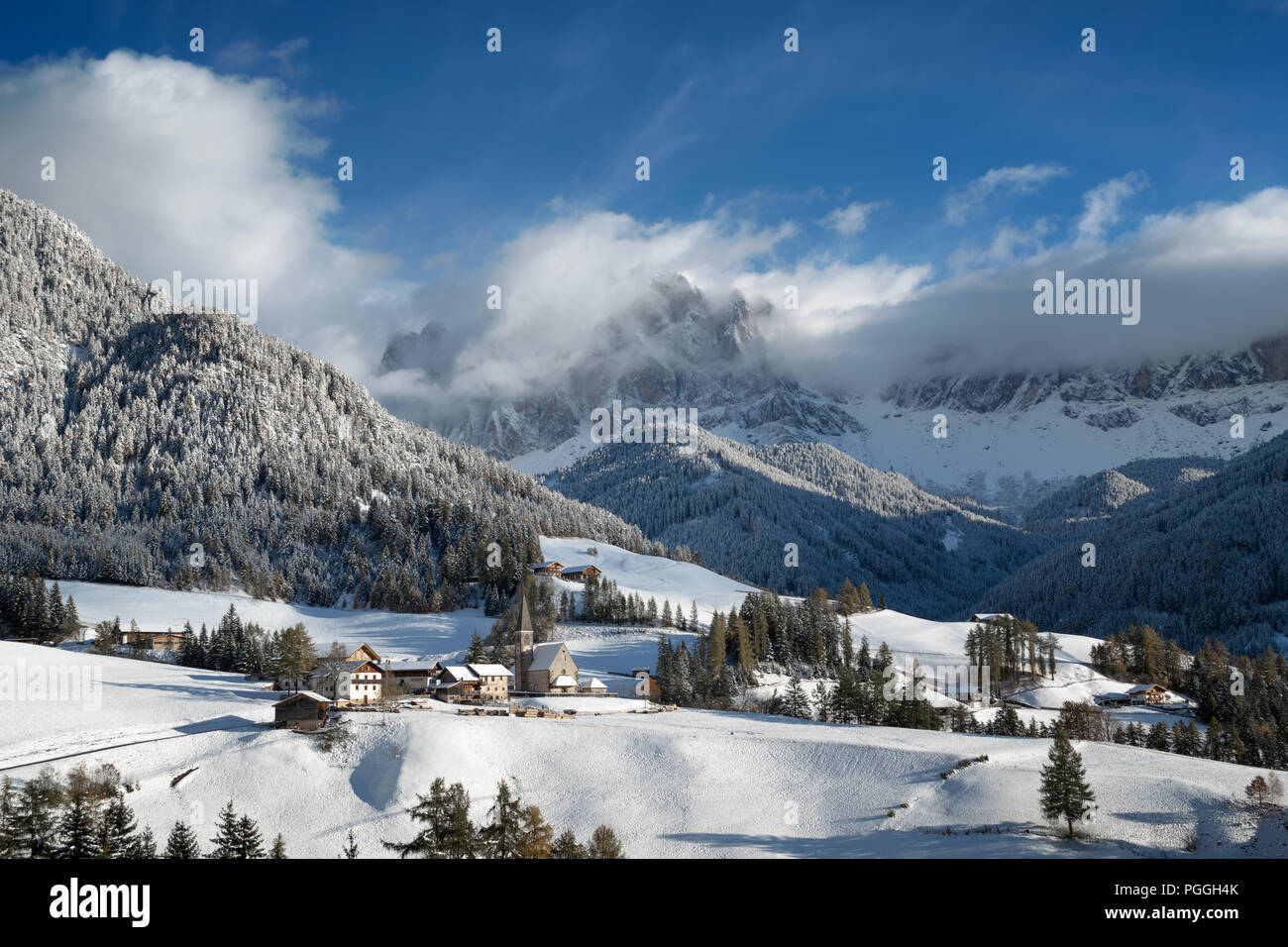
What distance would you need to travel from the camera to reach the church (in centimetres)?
10062

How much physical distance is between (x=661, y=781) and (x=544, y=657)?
4430 cm

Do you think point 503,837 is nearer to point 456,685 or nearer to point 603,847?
point 603,847

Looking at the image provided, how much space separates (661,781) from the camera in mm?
61031

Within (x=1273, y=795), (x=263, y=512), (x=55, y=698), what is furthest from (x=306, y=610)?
(x=1273, y=795)

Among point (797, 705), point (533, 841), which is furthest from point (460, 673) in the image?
point (533, 841)

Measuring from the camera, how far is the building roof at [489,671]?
96188 mm

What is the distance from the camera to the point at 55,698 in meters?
76.2

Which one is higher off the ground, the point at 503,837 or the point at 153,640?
the point at 153,640

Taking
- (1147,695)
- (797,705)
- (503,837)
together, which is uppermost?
(503,837)

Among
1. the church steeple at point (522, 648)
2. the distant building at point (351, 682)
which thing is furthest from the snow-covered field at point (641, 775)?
the church steeple at point (522, 648)

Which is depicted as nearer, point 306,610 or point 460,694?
point 460,694

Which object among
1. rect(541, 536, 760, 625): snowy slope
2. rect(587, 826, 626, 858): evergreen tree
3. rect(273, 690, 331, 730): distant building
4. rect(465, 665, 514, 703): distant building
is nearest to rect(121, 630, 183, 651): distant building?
rect(465, 665, 514, 703): distant building

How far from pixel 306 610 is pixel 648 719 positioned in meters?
93.3
